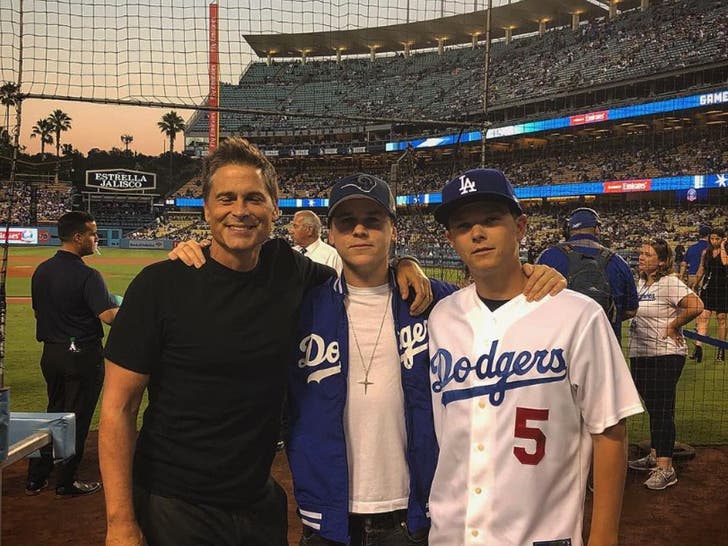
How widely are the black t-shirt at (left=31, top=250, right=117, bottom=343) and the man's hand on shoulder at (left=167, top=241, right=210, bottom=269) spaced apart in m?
3.06

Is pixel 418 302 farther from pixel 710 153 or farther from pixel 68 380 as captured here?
pixel 710 153

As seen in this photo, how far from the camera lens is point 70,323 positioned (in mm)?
5090

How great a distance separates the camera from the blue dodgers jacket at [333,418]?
7.32 ft

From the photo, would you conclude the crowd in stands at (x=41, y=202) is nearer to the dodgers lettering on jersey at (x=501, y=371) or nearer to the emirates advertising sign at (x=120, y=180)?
the emirates advertising sign at (x=120, y=180)

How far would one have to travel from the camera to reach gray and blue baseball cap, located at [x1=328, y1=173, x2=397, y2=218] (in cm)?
235

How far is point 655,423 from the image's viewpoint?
17.5 feet

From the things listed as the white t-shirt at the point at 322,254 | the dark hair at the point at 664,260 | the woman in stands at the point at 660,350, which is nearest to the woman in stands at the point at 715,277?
the dark hair at the point at 664,260

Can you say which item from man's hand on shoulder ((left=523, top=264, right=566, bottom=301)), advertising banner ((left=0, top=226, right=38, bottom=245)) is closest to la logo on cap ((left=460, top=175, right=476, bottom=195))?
man's hand on shoulder ((left=523, top=264, right=566, bottom=301))

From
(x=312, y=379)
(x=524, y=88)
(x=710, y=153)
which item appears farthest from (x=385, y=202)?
(x=524, y=88)

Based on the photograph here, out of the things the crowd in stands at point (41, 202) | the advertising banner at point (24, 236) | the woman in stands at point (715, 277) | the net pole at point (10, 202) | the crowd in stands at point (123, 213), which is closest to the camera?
the net pole at point (10, 202)

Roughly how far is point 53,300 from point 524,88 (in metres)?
41.7

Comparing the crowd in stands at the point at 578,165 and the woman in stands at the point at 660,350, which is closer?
the woman in stands at the point at 660,350

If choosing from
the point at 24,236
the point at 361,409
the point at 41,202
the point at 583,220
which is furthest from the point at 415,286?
the point at 41,202

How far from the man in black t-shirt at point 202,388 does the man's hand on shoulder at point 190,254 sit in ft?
0.08
